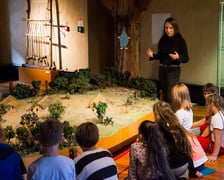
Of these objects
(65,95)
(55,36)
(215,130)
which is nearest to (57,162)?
(215,130)

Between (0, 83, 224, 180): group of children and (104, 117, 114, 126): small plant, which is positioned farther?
(104, 117, 114, 126): small plant

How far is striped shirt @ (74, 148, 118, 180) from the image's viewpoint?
2.56 meters

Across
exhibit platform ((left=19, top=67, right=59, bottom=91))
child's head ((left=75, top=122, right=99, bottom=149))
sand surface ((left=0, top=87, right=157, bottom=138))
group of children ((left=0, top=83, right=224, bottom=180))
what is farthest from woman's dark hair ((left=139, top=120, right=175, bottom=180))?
exhibit platform ((left=19, top=67, right=59, bottom=91))

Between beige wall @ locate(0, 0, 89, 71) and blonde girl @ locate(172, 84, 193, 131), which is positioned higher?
beige wall @ locate(0, 0, 89, 71)

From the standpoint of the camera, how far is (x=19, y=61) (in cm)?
1012

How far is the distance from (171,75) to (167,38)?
582mm

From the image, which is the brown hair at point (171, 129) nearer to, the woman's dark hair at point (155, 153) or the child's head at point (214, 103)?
the woman's dark hair at point (155, 153)

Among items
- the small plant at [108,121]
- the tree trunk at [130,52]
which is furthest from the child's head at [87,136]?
the tree trunk at [130,52]

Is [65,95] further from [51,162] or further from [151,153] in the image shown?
[51,162]

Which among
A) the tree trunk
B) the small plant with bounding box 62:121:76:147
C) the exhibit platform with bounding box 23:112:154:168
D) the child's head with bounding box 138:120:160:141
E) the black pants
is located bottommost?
the exhibit platform with bounding box 23:112:154:168

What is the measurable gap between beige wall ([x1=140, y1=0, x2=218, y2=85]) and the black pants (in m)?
1.62

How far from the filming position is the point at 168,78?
5438 millimetres

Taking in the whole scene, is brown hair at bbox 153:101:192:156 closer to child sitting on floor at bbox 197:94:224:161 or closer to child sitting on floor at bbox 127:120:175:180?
child sitting on floor at bbox 127:120:175:180

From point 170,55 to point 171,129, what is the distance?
77.9 inches
